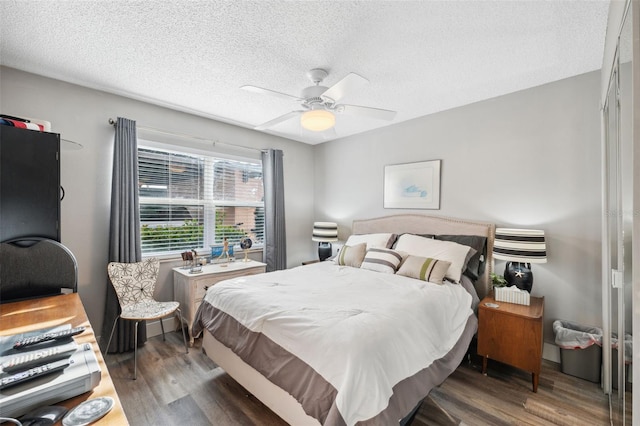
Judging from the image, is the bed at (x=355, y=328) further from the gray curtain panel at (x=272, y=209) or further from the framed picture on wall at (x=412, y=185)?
the gray curtain panel at (x=272, y=209)

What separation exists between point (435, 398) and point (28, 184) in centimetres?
302

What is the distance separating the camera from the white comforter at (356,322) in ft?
4.36

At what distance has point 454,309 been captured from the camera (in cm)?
222

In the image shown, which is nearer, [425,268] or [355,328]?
[355,328]

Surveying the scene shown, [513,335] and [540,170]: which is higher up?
[540,170]

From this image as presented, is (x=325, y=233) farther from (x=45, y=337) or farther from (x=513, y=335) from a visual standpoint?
(x=45, y=337)

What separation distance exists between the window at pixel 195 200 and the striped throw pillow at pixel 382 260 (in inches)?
74.4

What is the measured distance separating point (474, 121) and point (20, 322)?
3.91 meters

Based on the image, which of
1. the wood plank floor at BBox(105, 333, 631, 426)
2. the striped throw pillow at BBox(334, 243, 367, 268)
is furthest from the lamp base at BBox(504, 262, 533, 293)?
the striped throw pillow at BBox(334, 243, 367, 268)

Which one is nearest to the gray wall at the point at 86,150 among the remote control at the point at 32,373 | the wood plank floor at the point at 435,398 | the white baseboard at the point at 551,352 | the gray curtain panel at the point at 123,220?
the gray curtain panel at the point at 123,220

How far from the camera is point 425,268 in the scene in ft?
8.41

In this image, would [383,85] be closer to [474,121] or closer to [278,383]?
[474,121]

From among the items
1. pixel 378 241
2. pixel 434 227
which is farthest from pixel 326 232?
pixel 434 227

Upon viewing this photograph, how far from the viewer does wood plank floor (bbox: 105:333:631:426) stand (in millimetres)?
1841
